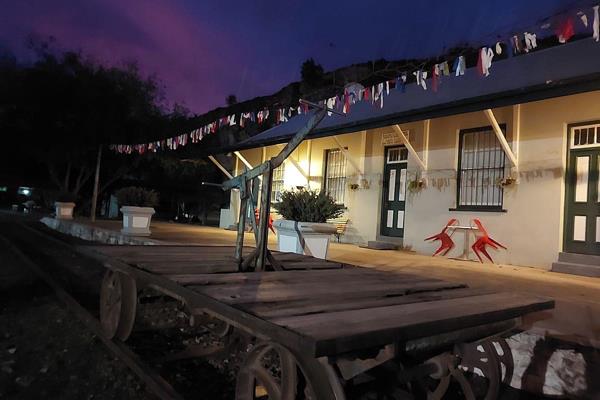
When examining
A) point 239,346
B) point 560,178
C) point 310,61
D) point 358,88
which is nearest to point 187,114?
point 310,61

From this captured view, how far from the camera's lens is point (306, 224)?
246 inches

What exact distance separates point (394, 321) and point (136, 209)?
9609 millimetres

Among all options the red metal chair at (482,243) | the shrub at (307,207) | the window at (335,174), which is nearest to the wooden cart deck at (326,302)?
the shrub at (307,207)

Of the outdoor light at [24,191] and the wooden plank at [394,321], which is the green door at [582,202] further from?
the outdoor light at [24,191]

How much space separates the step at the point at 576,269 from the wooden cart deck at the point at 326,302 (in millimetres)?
4999

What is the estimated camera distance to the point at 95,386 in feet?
9.91

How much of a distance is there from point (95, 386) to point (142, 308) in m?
2.21

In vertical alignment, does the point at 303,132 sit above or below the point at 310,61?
below

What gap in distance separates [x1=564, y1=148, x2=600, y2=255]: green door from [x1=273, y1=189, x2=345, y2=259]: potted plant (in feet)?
13.5

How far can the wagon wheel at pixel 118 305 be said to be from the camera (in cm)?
334

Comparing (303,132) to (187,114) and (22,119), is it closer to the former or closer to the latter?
(22,119)

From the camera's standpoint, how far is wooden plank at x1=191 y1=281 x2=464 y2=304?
80.9 inches

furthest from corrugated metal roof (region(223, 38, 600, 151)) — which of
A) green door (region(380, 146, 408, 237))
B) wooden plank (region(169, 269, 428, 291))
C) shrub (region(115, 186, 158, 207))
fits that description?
wooden plank (region(169, 269, 428, 291))

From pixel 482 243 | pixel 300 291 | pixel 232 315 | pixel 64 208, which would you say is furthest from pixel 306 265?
pixel 64 208
